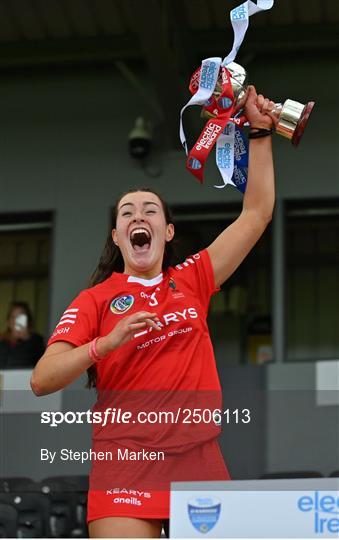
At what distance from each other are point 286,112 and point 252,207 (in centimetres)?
32

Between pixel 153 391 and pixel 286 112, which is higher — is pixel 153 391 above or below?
below

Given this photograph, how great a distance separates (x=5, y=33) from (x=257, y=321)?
3.85 m

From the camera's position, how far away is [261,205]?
302cm

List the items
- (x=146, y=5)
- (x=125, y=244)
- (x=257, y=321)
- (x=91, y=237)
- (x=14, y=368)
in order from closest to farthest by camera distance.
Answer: (x=125, y=244) < (x=146, y=5) < (x=14, y=368) < (x=91, y=237) < (x=257, y=321)

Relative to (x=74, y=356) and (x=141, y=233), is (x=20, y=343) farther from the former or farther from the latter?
(x=74, y=356)

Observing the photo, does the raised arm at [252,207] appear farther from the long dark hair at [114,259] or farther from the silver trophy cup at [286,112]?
the long dark hair at [114,259]

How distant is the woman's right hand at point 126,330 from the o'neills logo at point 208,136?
690 mm

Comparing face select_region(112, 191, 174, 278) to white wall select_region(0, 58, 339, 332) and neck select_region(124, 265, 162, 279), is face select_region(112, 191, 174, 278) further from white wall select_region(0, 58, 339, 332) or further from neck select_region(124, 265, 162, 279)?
white wall select_region(0, 58, 339, 332)

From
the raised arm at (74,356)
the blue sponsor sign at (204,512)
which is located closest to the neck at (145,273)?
the raised arm at (74,356)

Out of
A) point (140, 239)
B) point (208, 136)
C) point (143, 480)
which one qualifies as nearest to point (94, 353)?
point (143, 480)

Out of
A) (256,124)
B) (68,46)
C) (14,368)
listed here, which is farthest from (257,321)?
(256,124)

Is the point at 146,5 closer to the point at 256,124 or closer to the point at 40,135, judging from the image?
the point at 40,135

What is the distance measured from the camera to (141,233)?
2916 millimetres

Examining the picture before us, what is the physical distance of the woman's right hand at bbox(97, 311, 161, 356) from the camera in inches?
98.2
